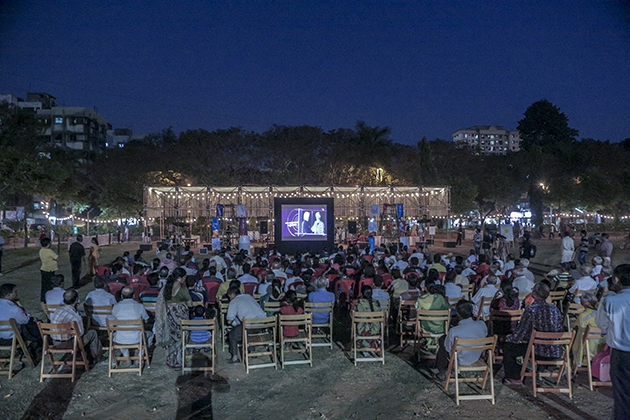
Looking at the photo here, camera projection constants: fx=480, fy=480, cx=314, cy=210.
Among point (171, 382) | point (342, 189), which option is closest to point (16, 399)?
point (171, 382)

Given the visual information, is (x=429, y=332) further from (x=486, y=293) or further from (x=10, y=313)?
(x=10, y=313)

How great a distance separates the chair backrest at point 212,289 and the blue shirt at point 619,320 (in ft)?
18.7

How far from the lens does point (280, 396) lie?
5.01m

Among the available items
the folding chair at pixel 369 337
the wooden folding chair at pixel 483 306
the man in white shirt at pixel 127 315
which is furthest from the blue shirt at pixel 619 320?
the man in white shirt at pixel 127 315

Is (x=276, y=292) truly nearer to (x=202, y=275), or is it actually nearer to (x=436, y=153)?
(x=202, y=275)

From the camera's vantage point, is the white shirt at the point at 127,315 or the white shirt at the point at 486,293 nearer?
the white shirt at the point at 127,315

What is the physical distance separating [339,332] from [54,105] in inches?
2708

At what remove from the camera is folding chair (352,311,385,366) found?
19.1 ft

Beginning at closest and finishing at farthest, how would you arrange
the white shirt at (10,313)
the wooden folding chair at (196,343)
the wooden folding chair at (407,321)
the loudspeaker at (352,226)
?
the wooden folding chair at (196,343), the white shirt at (10,313), the wooden folding chair at (407,321), the loudspeaker at (352,226)

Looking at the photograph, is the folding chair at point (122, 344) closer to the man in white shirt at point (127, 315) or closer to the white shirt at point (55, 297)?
the man in white shirt at point (127, 315)

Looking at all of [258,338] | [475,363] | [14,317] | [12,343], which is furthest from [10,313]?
[475,363]

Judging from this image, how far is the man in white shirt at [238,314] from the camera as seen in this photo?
585cm

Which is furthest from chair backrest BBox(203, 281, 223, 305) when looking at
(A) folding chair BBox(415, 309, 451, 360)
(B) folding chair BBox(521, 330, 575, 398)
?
(B) folding chair BBox(521, 330, 575, 398)

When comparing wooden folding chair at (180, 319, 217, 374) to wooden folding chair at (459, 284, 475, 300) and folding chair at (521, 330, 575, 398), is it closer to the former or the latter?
folding chair at (521, 330, 575, 398)
